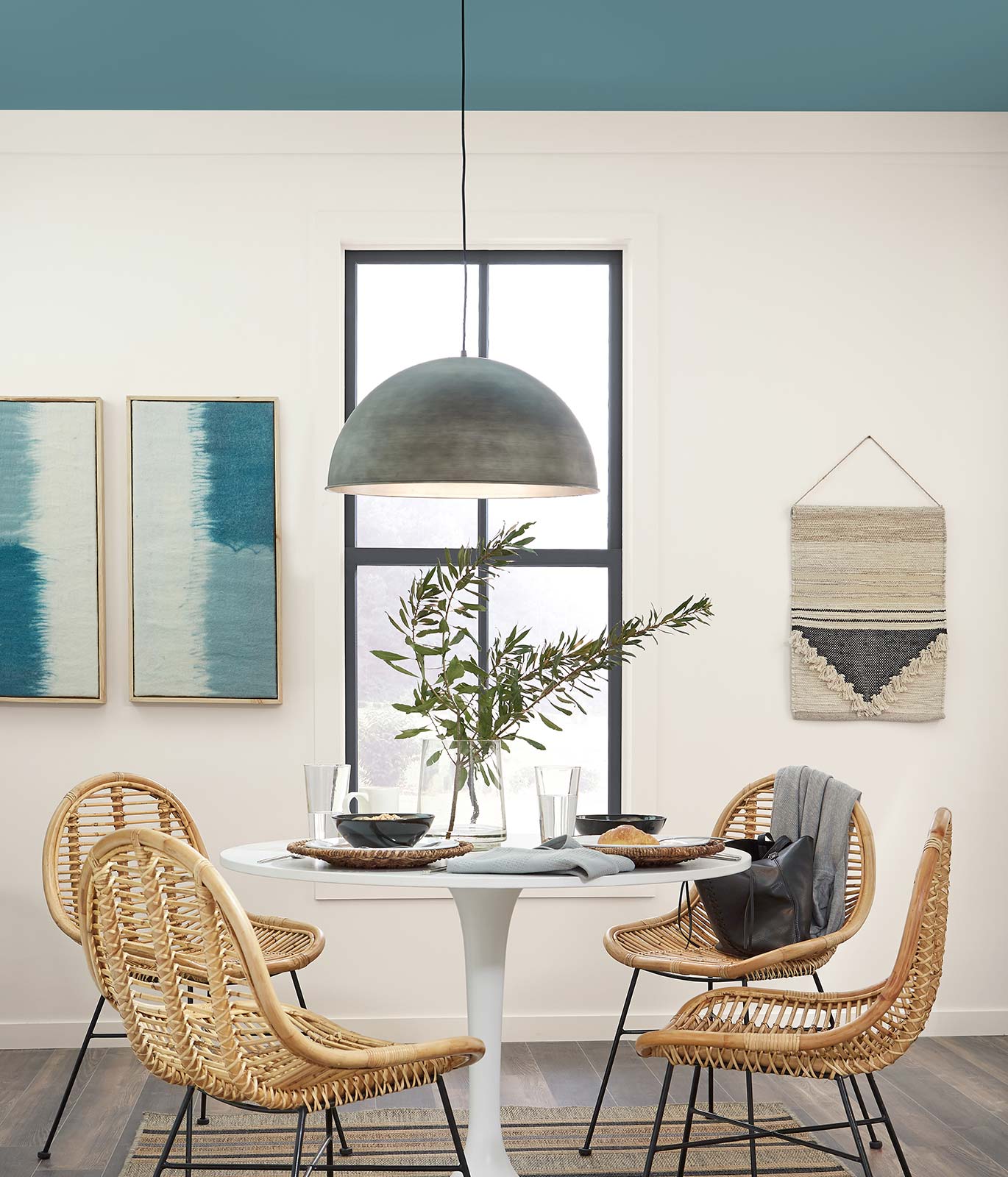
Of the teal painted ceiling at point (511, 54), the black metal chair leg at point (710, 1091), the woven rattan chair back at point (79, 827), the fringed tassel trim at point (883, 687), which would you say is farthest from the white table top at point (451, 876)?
the teal painted ceiling at point (511, 54)

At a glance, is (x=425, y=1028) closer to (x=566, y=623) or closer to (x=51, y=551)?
(x=566, y=623)

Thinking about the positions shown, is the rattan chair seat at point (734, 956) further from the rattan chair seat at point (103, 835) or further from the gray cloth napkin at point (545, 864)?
the rattan chair seat at point (103, 835)

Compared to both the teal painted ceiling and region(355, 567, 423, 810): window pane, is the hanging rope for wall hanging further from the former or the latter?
region(355, 567, 423, 810): window pane

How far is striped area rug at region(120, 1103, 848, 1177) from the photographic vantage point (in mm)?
2781

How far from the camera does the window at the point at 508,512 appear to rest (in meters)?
3.87

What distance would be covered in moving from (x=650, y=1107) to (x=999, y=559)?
1937 millimetres

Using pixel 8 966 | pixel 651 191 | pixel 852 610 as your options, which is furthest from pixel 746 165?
pixel 8 966

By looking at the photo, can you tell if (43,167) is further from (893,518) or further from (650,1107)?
(650,1107)

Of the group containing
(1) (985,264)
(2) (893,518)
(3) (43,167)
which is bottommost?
(2) (893,518)

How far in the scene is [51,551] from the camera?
3703 millimetres

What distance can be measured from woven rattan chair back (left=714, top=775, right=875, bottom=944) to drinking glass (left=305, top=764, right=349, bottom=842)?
1.10 metres

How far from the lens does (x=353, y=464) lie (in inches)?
93.7

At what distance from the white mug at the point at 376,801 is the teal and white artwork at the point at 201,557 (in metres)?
1.24

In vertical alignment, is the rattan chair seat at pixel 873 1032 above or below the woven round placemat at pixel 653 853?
below
